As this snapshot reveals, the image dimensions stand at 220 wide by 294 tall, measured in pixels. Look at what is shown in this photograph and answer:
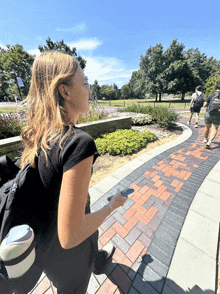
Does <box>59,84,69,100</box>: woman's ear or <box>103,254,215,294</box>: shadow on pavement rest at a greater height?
<box>59,84,69,100</box>: woman's ear

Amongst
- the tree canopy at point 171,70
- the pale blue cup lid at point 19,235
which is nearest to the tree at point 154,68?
the tree canopy at point 171,70

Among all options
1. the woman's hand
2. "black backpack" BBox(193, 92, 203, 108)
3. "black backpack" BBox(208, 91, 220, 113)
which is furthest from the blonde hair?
"black backpack" BBox(193, 92, 203, 108)

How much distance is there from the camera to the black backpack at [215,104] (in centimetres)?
408

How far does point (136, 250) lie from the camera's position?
186 cm

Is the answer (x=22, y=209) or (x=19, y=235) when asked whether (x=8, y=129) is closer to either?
(x=22, y=209)

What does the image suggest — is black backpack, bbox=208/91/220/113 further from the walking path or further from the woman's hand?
the woman's hand

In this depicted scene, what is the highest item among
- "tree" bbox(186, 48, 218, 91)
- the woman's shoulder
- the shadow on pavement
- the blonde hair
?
"tree" bbox(186, 48, 218, 91)

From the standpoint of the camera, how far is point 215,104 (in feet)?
13.5

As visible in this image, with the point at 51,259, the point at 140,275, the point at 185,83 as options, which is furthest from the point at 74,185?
the point at 185,83

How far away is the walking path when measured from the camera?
153 cm

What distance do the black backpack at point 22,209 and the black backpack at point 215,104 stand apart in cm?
525

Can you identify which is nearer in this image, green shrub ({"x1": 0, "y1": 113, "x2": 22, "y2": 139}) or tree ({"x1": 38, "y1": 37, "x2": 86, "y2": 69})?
green shrub ({"x1": 0, "y1": 113, "x2": 22, "y2": 139})

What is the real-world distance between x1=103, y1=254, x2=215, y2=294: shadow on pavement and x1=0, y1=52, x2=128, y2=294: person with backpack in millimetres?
833

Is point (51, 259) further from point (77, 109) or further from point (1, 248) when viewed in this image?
point (77, 109)
